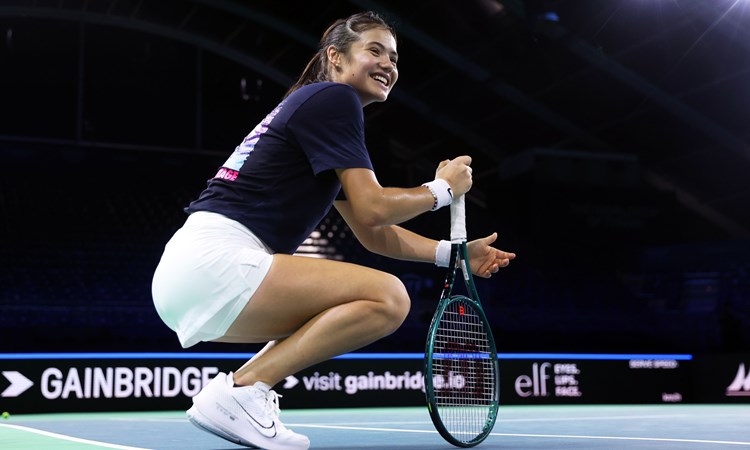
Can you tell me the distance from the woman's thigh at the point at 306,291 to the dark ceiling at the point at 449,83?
11772 mm

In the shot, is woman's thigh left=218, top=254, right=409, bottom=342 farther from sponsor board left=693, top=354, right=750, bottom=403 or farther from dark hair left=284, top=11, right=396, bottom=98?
sponsor board left=693, top=354, right=750, bottom=403

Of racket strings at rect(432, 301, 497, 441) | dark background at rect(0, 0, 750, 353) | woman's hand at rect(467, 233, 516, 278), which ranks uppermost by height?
dark background at rect(0, 0, 750, 353)

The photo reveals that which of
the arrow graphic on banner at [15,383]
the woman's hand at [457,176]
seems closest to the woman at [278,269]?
the woman's hand at [457,176]

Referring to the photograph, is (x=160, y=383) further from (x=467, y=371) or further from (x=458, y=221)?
(x=458, y=221)

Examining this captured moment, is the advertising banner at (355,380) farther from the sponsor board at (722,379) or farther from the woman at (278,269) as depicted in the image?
the woman at (278,269)

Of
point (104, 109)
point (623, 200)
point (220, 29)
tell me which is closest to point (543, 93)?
point (623, 200)

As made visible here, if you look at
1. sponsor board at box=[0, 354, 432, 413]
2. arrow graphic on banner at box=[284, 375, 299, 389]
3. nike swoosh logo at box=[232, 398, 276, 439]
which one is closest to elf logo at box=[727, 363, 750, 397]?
sponsor board at box=[0, 354, 432, 413]

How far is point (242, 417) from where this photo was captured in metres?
2.56

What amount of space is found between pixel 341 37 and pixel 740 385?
820 cm

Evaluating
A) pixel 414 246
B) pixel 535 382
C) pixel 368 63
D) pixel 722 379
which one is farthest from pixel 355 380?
pixel 368 63

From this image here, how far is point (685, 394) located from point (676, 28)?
618 cm

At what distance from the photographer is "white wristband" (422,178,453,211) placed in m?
2.86

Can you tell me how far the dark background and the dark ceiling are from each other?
0.14 ft

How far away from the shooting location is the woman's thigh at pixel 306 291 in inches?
103
